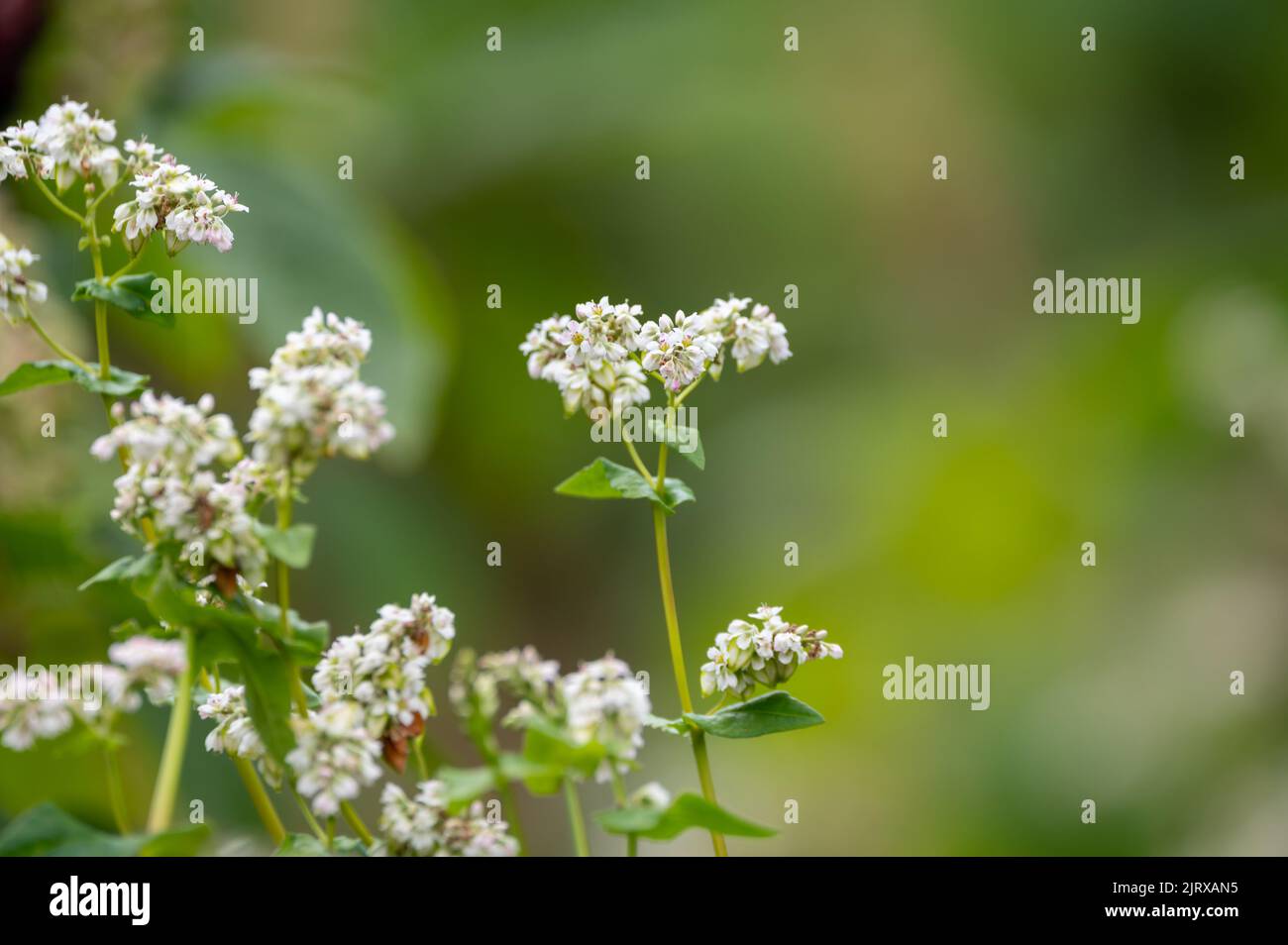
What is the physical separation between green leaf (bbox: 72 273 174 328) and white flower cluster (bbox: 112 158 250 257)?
1cm

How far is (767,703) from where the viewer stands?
44 centimetres

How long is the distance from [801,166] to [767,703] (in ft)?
6.68

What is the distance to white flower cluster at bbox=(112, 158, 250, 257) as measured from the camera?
42 centimetres

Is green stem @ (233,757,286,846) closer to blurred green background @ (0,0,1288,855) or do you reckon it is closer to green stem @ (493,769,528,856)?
green stem @ (493,769,528,856)

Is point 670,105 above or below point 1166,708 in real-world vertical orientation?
above

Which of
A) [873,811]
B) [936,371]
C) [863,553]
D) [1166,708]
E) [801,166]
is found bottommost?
[873,811]

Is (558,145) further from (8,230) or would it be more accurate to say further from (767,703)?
(767,703)

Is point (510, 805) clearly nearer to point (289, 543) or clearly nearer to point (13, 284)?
point (289, 543)

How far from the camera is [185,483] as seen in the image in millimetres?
384

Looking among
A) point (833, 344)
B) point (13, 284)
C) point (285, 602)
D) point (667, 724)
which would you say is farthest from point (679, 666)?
point (833, 344)

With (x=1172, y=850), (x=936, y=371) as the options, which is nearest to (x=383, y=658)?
(x=1172, y=850)

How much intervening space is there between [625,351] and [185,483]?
14 cm

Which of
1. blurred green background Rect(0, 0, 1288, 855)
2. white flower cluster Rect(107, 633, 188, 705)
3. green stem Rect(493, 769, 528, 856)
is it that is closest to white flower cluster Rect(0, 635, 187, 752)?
white flower cluster Rect(107, 633, 188, 705)

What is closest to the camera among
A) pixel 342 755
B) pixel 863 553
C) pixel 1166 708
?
pixel 342 755
